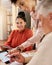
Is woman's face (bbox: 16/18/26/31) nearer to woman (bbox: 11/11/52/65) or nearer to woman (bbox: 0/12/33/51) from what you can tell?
woman (bbox: 0/12/33/51)

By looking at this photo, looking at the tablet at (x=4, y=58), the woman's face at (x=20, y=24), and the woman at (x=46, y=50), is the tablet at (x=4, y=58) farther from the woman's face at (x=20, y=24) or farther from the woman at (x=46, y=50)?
the woman at (x=46, y=50)

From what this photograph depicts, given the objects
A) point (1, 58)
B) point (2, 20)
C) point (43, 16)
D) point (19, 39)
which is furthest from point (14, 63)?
point (2, 20)

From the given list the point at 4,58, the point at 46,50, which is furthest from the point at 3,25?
the point at 46,50

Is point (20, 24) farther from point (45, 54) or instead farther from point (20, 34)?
point (45, 54)

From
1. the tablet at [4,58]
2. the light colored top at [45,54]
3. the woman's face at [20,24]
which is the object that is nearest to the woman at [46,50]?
the light colored top at [45,54]

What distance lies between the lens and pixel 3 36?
620 centimetres

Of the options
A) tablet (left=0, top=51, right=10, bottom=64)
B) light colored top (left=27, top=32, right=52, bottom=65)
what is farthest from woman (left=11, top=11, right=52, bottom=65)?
tablet (left=0, top=51, right=10, bottom=64)

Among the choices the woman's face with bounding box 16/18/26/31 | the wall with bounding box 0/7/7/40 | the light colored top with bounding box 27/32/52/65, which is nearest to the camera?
the light colored top with bounding box 27/32/52/65

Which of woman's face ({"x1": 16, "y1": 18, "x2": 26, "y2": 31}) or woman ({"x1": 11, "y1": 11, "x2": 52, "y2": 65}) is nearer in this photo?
woman ({"x1": 11, "y1": 11, "x2": 52, "y2": 65})

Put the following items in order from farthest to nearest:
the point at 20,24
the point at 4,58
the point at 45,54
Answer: the point at 20,24, the point at 4,58, the point at 45,54

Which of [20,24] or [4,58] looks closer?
[4,58]

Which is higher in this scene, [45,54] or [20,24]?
[45,54]

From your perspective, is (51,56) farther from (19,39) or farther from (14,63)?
(19,39)

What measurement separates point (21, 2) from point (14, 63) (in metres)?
0.56
